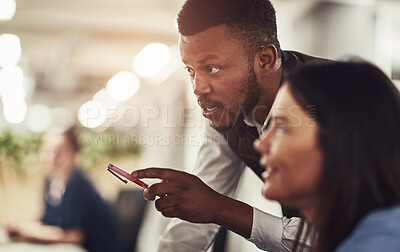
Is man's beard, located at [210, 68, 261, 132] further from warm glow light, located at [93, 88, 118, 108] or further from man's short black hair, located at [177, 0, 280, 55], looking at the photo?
warm glow light, located at [93, 88, 118, 108]

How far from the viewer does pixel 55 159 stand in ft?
6.83

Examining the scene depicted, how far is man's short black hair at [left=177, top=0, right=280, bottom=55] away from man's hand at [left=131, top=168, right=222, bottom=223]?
268 mm

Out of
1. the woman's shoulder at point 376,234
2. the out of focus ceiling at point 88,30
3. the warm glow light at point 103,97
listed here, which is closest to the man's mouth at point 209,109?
the woman's shoulder at point 376,234

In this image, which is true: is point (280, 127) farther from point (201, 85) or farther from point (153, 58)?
point (153, 58)

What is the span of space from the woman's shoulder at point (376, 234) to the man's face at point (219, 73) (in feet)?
1.32

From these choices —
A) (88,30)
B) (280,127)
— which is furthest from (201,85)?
(88,30)

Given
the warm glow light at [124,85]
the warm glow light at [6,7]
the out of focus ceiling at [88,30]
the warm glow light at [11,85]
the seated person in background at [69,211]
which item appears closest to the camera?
the seated person in background at [69,211]

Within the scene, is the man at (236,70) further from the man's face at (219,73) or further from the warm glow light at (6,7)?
the warm glow light at (6,7)

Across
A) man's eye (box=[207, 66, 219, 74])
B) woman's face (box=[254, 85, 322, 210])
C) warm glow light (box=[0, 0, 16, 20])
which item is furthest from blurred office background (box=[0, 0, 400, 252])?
man's eye (box=[207, 66, 219, 74])

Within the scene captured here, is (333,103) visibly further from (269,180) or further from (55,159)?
(55,159)

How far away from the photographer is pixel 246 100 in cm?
96

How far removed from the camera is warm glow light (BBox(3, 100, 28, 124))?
513 cm

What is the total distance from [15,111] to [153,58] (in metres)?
2.73

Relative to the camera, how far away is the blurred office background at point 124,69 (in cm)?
215
